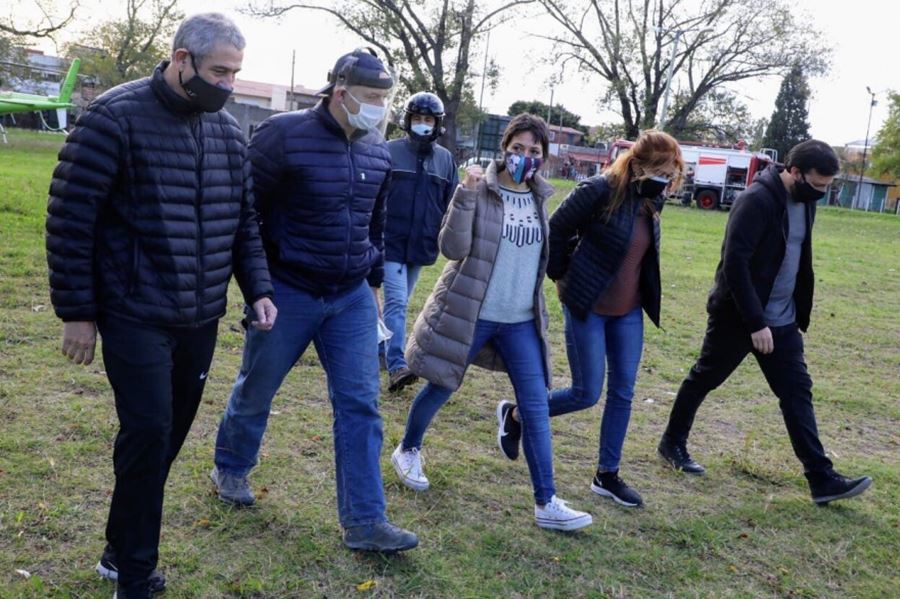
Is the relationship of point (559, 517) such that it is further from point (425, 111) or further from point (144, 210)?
point (425, 111)

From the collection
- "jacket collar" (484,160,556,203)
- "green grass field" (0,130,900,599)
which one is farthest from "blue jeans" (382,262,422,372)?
"jacket collar" (484,160,556,203)

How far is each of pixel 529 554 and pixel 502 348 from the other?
0.91 meters

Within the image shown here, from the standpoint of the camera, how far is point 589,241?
14.4 feet

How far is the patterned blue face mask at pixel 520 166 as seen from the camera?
13.2ft

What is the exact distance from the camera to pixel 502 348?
4152mm

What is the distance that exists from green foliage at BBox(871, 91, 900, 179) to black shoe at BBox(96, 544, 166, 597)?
2214 inches

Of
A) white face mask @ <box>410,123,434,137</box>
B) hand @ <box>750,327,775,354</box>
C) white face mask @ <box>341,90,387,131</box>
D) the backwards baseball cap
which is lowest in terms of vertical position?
hand @ <box>750,327,775,354</box>

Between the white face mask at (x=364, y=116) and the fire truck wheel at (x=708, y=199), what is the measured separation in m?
33.8

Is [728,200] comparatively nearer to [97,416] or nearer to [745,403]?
[745,403]

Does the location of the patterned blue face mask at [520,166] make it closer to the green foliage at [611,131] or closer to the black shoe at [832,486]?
the black shoe at [832,486]

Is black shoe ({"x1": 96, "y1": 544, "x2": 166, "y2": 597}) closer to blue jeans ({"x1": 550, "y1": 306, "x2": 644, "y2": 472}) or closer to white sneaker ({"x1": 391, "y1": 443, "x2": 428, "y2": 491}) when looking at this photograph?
white sneaker ({"x1": 391, "y1": 443, "x2": 428, "y2": 491})

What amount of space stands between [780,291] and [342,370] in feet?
7.99

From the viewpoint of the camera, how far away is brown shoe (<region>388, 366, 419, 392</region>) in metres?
5.87

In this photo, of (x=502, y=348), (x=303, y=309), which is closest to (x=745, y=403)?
(x=502, y=348)
